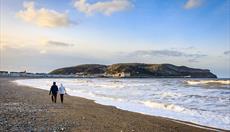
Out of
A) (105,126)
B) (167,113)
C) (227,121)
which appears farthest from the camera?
(167,113)

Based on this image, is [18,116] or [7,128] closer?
[7,128]

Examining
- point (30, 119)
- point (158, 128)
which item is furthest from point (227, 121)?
point (30, 119)

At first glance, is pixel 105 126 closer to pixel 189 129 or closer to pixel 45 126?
pixel 45 126

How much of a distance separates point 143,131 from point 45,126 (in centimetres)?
328

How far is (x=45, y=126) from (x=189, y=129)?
535cm

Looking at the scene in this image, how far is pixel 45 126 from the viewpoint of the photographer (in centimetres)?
1179

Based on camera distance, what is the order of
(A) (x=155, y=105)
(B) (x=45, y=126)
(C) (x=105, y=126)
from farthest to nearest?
1. (A) (x=155, y=105)
2. (C) (x=105, y=126)
3. (B) (x=45, y=126)

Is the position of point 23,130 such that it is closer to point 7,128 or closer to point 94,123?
point 7,128

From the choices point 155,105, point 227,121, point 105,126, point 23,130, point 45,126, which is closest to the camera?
point 23,130

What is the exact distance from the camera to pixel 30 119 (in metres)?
13.3

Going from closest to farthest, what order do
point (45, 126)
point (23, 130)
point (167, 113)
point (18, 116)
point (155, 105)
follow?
point (23, 130) → point (45, 126) → point (18, 116) → point (167, 113) → point (155, 105)

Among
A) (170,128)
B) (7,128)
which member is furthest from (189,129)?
(7,128)

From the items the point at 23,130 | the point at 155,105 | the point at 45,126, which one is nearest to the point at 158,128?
the point at 45,126

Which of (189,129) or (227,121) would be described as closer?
(189,129)
